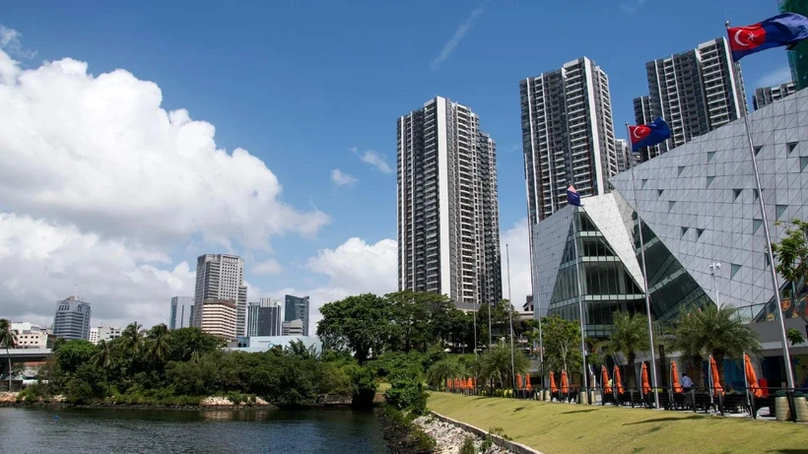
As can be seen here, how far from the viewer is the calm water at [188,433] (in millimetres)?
44375

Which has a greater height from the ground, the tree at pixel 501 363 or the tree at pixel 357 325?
the tree at pixel 357 325

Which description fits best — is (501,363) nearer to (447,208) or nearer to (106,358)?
(106,358)

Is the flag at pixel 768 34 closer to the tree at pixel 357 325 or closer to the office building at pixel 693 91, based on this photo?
the tree at pixel 357 325

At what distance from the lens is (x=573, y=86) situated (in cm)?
15675

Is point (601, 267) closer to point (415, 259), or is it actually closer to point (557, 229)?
point (557, 229)

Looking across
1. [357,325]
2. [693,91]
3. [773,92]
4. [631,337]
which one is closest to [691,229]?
[631,337]

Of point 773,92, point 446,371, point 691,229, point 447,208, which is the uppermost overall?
point 773,92

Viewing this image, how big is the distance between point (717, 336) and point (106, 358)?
296 ft

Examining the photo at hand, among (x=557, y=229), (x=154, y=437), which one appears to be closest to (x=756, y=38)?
(x=154, y=437)

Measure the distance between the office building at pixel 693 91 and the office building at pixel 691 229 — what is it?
82.5 meters

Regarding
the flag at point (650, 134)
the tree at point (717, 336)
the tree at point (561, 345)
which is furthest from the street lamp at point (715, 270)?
the flag at point (650, 134)

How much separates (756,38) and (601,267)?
6432 cm

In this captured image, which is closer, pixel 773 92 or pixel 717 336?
pixel 717 336

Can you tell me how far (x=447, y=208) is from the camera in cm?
16038
